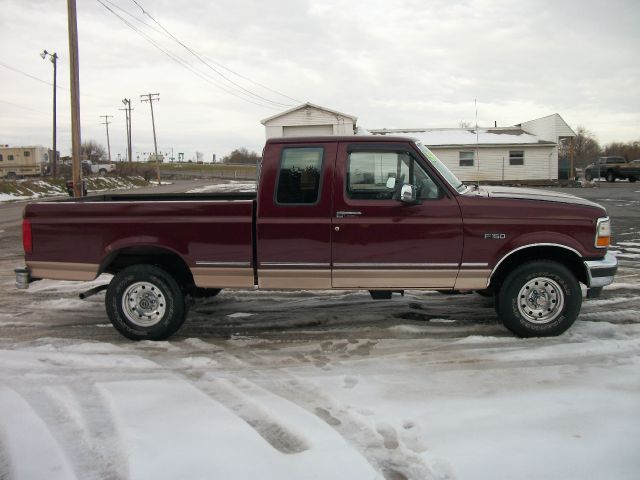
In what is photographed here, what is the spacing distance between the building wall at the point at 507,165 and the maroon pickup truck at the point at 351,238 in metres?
29.3

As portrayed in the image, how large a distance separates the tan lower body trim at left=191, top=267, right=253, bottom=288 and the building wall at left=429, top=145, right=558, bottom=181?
29829mm

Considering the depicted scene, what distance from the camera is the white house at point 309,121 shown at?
3122 cm

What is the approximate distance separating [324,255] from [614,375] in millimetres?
2688

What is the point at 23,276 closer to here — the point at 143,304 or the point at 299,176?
the point at 143,304

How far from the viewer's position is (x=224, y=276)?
17.6 feet

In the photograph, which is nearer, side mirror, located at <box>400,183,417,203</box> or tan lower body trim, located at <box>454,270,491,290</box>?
side mirror, located at <box>400,183,417,203</box>

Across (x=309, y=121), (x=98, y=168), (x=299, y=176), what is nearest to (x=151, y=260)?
(x=299, y=176)

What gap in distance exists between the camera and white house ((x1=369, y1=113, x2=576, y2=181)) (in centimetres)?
3334

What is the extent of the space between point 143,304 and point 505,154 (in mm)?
32145

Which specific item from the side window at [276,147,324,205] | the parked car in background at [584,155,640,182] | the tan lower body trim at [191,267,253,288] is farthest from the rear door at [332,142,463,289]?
the parked car in background at [584,155,640,182]

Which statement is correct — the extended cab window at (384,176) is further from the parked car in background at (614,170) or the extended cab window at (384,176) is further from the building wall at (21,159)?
the building wall at (21,159)

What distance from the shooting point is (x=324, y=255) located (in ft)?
17.2

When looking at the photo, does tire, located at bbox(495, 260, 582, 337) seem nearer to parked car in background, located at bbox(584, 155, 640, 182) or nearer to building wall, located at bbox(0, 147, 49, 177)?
parked car in background, located at bbox(584, 155, 640, 182)

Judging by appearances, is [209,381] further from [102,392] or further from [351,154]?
[351,154]
